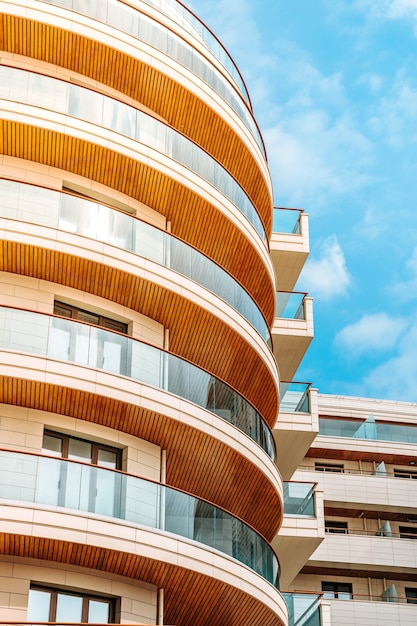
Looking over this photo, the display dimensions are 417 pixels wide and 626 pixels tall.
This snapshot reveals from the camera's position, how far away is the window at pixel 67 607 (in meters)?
18.6

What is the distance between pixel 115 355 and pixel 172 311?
282cm

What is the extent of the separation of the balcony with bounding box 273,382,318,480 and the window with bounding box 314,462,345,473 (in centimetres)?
1001

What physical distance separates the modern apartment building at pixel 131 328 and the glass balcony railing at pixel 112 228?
0.13ft

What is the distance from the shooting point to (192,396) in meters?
22.5

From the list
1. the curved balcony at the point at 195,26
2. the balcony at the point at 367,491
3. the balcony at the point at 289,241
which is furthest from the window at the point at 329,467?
the curved balcony at the point at 195,26

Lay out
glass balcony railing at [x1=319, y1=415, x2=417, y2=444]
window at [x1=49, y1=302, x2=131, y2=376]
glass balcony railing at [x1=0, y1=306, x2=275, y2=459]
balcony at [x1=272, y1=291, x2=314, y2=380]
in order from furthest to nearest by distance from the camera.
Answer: glass balcony railing at [x1=319, y1=415, x2=417, y2=444] → balcony at [x1=272, y1=291, x2=314, y2=380] → window at [x1=49, y1=302, x2=131, y2=376] → glass balcony railing at [x1=0, y1=306, x2=275, y2=459]

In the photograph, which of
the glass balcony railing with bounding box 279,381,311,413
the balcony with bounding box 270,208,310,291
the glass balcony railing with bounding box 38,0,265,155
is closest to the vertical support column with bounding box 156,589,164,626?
the glass balcony railing with bounding box 279,381,311,413

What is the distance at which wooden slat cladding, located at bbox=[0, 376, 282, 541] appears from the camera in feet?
66.9

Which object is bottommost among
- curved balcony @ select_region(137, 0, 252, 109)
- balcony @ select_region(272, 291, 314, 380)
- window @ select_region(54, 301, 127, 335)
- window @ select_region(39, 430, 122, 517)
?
window @ select_region(39, 430, 122, 517)

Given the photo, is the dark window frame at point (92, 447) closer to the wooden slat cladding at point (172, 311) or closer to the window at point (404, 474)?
the wooden slat cladding at point (172, 311)

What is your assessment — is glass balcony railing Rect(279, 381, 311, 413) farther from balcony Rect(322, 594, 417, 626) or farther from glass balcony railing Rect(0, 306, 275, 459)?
balcony Rect(322, 594, 417, 626)

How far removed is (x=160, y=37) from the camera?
26688 millimetres

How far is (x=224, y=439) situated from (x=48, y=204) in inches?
253

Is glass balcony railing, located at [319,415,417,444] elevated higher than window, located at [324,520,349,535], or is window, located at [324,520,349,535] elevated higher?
glass balcony railing, located at [319,415,417,444]
